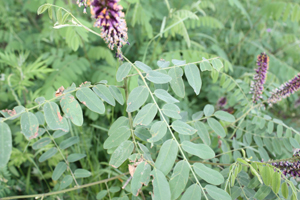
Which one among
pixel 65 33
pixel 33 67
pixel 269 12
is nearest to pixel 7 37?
pixel 33 67

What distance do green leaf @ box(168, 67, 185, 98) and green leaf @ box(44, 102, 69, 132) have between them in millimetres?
532

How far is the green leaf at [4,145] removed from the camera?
0.70 m

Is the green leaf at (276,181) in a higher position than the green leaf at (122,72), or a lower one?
lower

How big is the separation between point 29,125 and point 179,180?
66 centimetres

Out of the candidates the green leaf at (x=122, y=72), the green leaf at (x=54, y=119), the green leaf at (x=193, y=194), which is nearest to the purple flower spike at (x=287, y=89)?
the green leaf at (x=193, y=194)

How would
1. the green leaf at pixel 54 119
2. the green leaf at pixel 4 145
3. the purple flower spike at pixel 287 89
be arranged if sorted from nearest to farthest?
the green leaf at pixel 4 145 < the green leaf at pixel 54 119 < the purple flower spike at pixel 287 89

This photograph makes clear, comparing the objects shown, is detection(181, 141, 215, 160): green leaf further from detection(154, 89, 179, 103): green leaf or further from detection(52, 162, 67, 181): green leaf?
detection(52, 162, 67, 181): green leaf

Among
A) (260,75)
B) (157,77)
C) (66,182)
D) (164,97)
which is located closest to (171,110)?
(164,97)

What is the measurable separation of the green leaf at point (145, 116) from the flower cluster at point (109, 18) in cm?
33

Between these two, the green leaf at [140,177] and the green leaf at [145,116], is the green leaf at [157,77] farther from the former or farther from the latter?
the green leaf at [140,177]

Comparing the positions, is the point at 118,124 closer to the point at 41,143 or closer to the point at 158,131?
the point at 158,131

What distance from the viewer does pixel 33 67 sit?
1.85 metres

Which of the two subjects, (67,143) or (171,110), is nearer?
(171,110)

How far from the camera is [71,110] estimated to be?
849 millimetres
